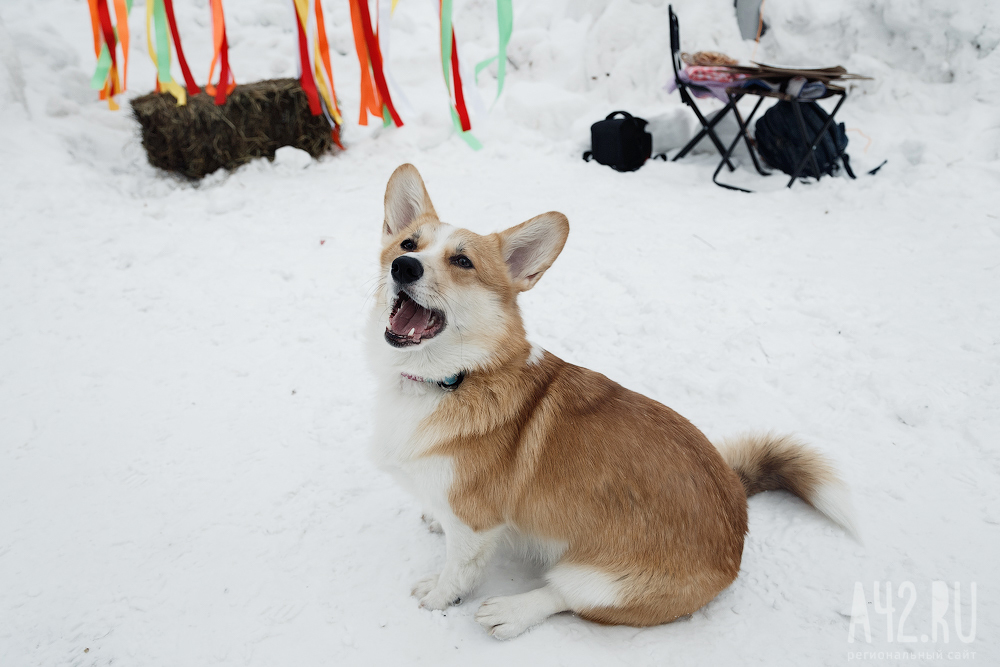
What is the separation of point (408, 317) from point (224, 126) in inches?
166

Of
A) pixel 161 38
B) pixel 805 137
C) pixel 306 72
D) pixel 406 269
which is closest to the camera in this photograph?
pixel 406 269

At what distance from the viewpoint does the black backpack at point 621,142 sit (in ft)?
17.2

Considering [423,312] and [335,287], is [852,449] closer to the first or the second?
[423,312]

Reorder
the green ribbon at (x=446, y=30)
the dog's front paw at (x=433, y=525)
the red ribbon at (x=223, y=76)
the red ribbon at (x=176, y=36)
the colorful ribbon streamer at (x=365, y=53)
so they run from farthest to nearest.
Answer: the red ribbon at (x=223, y=76) → the colorful ribbon streamer at (x=365, y=53) → the red ribbon at (x=176, y=36) → the green ribbon at (x=446, y=30) → the dog's front paw at (x=433, y=525)

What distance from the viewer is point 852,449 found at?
8.11ft

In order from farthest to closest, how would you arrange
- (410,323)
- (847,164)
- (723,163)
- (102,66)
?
(723,163) → (847,164) → (102,66) → (410,323)

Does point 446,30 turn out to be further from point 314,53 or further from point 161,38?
point 161,38

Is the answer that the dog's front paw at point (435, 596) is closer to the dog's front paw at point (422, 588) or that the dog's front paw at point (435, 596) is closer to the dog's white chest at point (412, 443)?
the dog's front paw at point (422, 588)

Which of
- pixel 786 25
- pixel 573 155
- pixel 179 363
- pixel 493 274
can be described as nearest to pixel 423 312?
pixel 493 274

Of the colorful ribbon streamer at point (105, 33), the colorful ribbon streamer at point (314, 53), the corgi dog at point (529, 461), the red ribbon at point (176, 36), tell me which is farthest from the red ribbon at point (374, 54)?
the corgi dog at point (529, 461)

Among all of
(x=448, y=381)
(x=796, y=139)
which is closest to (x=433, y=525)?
(x=448, y=381)

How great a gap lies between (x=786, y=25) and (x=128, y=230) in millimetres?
7315

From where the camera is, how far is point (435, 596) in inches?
71.9

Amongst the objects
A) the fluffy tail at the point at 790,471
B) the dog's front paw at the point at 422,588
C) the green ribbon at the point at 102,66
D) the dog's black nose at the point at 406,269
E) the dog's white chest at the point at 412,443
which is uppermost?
the green ribbon at the point at 102,66
